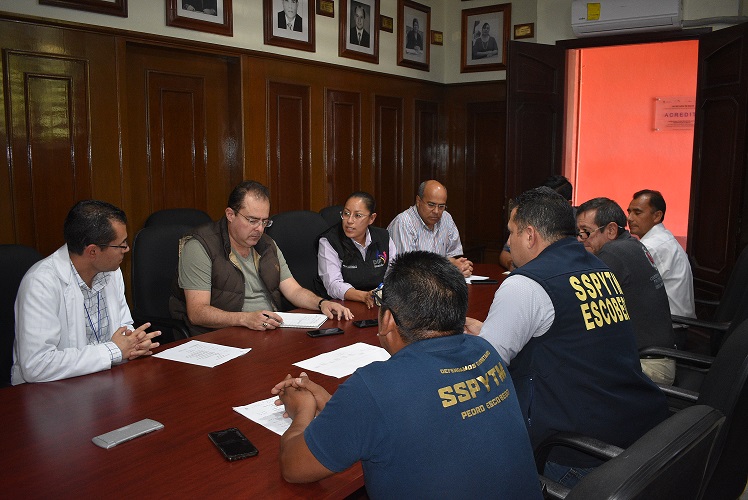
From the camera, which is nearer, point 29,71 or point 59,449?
point 59,449

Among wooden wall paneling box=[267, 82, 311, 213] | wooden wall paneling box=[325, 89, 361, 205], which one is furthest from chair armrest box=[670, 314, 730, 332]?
wooden wall paneling box=[325, 89, 361, 205]

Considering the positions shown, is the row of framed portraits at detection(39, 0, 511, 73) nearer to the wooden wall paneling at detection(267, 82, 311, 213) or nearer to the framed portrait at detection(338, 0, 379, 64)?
the framed portrait at detection(338, 0, 379, 64)

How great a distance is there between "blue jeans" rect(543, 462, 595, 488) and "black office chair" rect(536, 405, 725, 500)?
0.89 m

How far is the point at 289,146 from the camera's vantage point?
536 cm

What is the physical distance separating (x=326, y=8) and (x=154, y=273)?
326cm

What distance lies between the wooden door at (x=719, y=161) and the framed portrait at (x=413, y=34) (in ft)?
8.75

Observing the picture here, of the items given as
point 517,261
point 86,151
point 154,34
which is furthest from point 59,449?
point 154,34

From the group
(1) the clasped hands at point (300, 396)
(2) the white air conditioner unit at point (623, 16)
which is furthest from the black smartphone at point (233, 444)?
(2) the white air conditioner unit at point (623, 16)

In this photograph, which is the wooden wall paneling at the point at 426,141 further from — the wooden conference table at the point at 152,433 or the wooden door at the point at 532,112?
the wooden conference table at the point at 152,433

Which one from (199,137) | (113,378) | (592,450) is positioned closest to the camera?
(592,450)

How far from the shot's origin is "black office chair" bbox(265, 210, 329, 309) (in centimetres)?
365

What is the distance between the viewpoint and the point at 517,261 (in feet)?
7.07

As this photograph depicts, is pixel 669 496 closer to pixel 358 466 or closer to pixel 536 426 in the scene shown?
pixel 358 466

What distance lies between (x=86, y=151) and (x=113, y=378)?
246 centimetres
